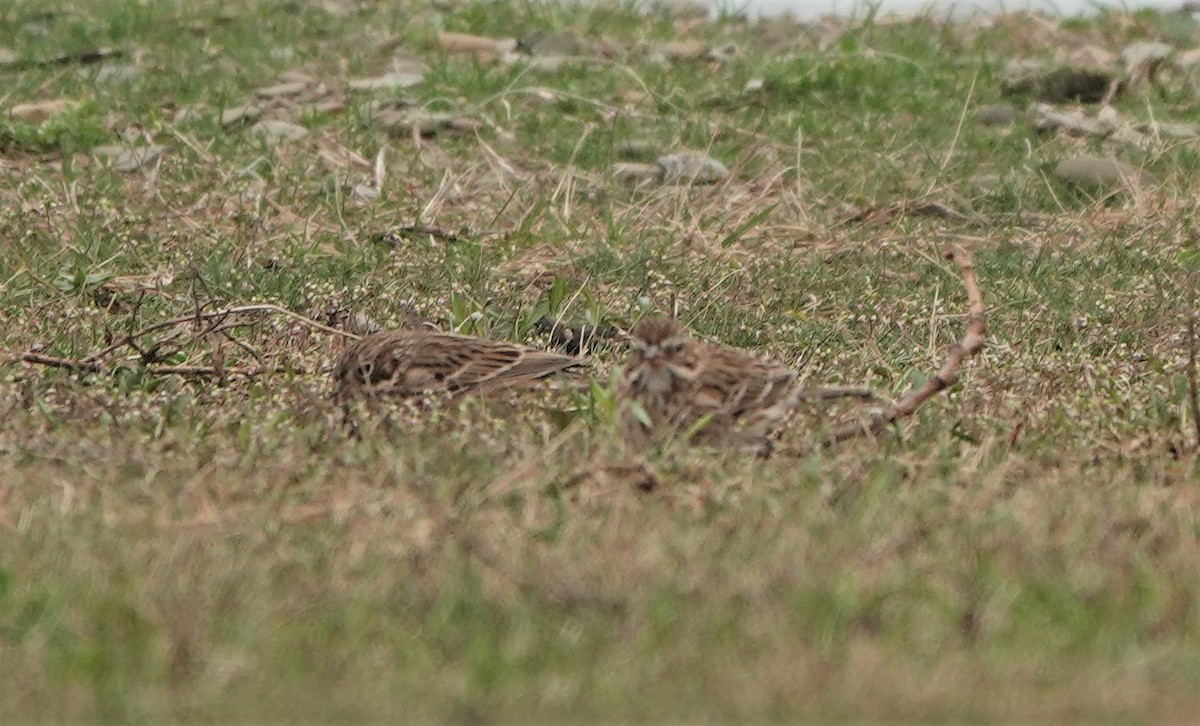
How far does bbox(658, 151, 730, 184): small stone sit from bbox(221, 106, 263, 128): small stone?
2365mm

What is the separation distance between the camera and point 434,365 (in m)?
6.77

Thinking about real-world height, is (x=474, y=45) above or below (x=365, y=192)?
below

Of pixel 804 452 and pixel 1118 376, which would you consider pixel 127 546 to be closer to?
pixel 804 452

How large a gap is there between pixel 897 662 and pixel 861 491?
54.2 inches

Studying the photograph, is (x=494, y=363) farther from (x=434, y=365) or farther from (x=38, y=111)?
(x=38, y=111)

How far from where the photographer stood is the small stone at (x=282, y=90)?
39.5ft

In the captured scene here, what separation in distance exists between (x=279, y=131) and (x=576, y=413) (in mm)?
5362

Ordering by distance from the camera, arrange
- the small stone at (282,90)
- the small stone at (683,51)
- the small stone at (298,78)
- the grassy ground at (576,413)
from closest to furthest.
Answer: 1. the grassy ground at (576,413)
2. the small stone at (282,90)
3. the small stone at (298,78)
4. the small stone at (683,51)

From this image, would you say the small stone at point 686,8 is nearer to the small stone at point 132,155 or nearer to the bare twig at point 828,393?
the small stone at point 132,155

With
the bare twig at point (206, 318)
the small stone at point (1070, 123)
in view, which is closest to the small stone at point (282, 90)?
the small stone at point (1070, 123)

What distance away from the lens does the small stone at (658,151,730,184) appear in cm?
1048

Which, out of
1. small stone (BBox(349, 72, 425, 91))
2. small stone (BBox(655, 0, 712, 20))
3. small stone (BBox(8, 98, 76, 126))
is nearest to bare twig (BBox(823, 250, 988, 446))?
small stone (BBox(349, 72, 425, 91))

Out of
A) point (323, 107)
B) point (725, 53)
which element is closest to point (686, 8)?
point (725, 53)

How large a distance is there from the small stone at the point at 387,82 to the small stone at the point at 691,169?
2.22 meters
